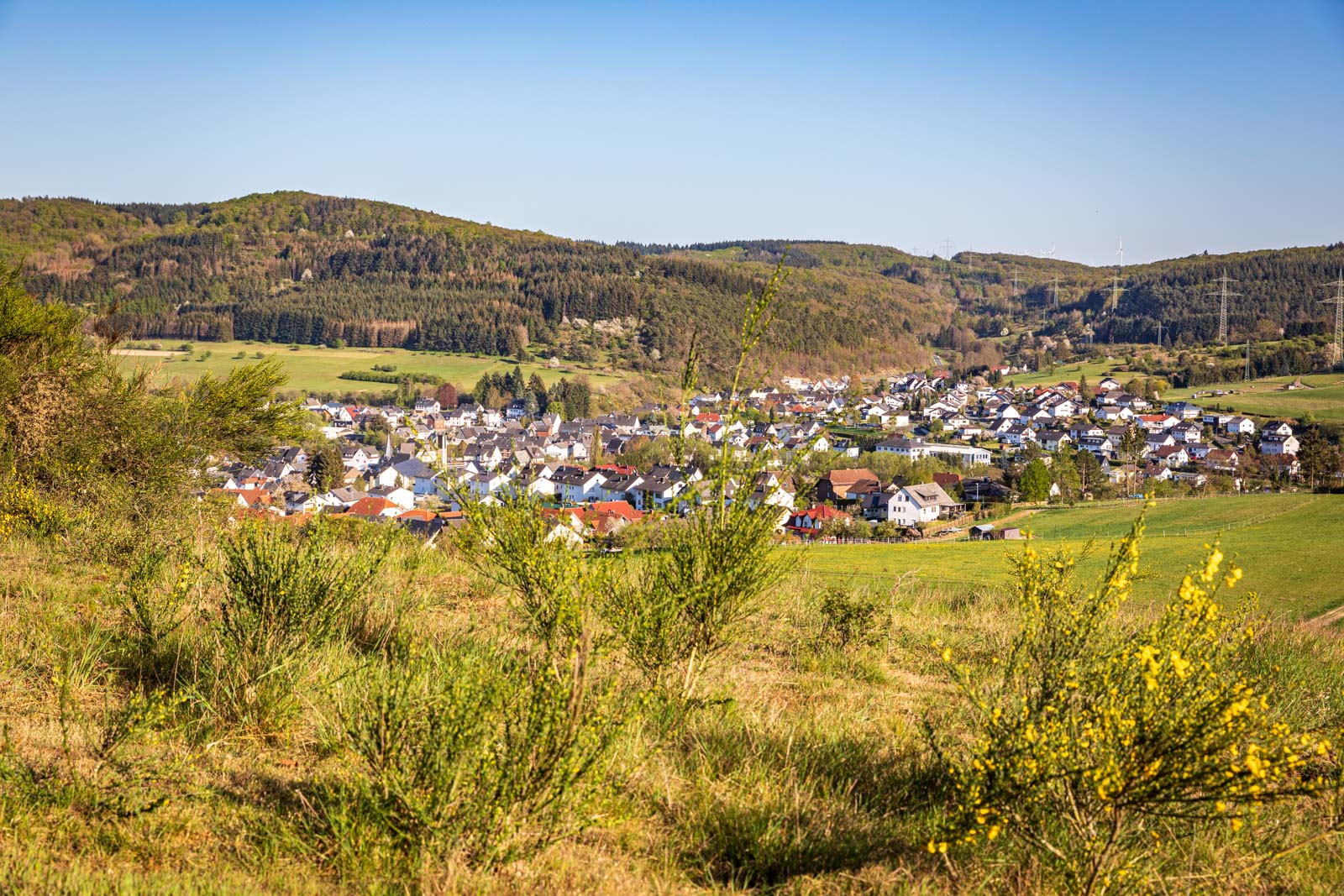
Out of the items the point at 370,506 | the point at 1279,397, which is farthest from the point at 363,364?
the point at 1279,397

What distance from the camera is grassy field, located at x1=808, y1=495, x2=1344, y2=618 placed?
18.3 m

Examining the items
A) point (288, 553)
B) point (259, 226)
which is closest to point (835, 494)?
point (288, 553)

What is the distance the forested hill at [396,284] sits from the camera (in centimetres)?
10494

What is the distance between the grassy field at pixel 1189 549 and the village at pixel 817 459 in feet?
8.28

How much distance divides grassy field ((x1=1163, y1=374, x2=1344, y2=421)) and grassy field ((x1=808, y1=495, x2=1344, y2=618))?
1622 inches

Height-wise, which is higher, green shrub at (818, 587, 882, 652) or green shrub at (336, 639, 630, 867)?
green shrub at (336, 639, 630, 867)

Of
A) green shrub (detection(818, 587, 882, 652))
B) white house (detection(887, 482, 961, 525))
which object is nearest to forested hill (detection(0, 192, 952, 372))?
white house (detection(887, 482, 961, 525))

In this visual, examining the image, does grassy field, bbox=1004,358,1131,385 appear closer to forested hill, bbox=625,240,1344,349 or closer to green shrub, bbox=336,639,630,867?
forested hill, bbox=625,240,1344,349

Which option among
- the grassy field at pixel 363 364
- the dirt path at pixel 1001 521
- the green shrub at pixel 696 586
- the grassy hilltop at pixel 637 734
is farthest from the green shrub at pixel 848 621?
the grassy field at pixel 363 364

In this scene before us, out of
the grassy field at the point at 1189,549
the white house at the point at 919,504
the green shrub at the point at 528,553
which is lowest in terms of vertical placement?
the white house at the point at 919,504

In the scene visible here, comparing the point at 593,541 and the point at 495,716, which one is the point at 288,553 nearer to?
the point at 593,541

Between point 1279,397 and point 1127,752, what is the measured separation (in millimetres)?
96222

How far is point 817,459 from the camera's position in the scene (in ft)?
14.9

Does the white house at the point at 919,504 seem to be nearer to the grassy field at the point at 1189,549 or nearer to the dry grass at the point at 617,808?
the grassy field at the point at 1189,549
